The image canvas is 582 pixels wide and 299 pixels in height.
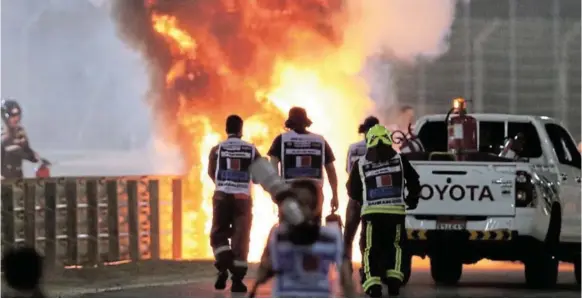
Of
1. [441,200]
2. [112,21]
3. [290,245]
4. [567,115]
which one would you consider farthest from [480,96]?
[290,245]

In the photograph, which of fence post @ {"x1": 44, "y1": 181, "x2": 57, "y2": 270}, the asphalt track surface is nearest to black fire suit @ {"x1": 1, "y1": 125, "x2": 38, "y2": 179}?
fence post @ {"x1": 44, "y1": 181, "x2": 57, "y2": 270}

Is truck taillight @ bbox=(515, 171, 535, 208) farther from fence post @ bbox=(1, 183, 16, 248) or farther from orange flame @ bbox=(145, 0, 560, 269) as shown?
orange flame @ bbox=(145, 0, 560, 269)

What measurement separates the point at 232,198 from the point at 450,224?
2077 millimetres

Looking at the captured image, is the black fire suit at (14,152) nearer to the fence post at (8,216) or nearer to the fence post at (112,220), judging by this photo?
the fence post at (112,220)

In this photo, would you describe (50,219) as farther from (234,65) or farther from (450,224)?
(450,224)

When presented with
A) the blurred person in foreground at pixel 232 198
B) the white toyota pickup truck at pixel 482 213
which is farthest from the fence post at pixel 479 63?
the blurred person in foreground at pixel 232 198

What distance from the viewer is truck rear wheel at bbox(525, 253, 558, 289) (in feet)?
50.9

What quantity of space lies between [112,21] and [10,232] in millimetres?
7033

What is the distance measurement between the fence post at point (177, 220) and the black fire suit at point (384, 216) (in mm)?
7232

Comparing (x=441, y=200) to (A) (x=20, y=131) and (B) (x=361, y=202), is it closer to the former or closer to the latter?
(B) (x=361, y=202)

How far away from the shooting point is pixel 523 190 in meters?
14.9

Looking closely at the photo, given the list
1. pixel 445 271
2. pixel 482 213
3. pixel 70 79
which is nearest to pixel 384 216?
pixel 482 213

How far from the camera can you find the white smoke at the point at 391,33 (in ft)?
76.1

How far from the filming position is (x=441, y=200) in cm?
1497
